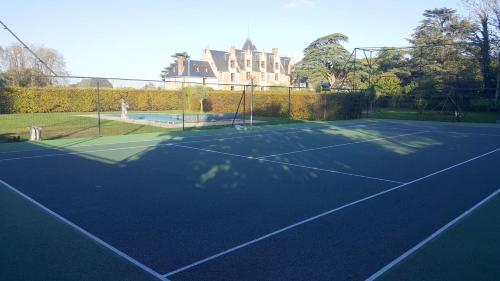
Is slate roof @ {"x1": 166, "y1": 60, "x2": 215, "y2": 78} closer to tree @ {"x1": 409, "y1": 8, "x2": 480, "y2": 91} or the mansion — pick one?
the mansion

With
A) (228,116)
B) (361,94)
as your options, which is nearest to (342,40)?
(361,94)

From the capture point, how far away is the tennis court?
4031 mm

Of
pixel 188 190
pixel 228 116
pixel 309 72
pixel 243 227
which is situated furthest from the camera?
pixel 309 72

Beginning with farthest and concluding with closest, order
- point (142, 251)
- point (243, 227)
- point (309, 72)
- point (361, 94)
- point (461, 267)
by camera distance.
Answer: point (309, 72)
point (361, 94)
point (243, 227)
point (142, 251)
point (461, 267)

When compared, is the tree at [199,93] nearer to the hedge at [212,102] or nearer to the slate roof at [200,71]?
the hedge at [212,102]

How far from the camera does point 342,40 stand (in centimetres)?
5947

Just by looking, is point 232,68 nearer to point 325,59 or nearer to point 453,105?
point 325,59

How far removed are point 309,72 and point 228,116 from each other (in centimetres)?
3674

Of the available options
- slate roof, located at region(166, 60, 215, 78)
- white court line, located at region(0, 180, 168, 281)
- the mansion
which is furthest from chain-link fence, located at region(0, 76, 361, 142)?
slate roof, located at region(166, 60, 215, 78)

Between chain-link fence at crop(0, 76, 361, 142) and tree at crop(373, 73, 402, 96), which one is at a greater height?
tree at crop(373, 73, 402, 96)

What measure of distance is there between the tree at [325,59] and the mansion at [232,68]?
30.4 feet

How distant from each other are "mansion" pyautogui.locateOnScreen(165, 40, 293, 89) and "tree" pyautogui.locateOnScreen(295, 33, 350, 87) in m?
9.28

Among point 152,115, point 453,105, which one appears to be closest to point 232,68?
point 152,115

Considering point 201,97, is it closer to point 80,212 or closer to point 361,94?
point 361,94
